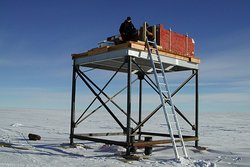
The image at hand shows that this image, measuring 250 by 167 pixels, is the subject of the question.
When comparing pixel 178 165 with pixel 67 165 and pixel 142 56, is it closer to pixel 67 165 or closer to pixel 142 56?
pixel 67 165

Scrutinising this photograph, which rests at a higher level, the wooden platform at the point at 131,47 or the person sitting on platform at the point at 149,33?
the person sitting on platform at the point at 149,33

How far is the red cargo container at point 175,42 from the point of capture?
10695 millimetres

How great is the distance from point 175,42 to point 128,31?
2076mm

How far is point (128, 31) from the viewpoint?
1020 cm

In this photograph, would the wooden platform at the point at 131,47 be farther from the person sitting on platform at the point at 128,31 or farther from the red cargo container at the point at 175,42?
the person sitting on platform at the point at 128,31

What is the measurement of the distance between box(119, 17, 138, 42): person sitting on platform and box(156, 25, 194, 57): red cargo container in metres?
0.96

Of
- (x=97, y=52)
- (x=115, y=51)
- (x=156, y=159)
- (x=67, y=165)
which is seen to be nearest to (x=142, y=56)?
(x=115, y=51)

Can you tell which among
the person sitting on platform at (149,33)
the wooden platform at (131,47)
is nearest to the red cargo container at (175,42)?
the wooden platform at (131,47)

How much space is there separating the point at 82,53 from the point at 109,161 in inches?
179

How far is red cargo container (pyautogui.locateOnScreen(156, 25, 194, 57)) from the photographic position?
10695 millimetres

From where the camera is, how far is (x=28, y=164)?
A: 23.8 feet

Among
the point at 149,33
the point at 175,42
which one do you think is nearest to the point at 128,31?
the point at 149,33

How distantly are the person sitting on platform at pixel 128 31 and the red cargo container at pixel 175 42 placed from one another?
3.14ft

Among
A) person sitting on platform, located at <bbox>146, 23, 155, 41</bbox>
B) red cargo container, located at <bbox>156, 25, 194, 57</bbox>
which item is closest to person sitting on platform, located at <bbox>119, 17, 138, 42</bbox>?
person sitting on platform, located at <bbox>146, 23, 155, 41</bbox>
